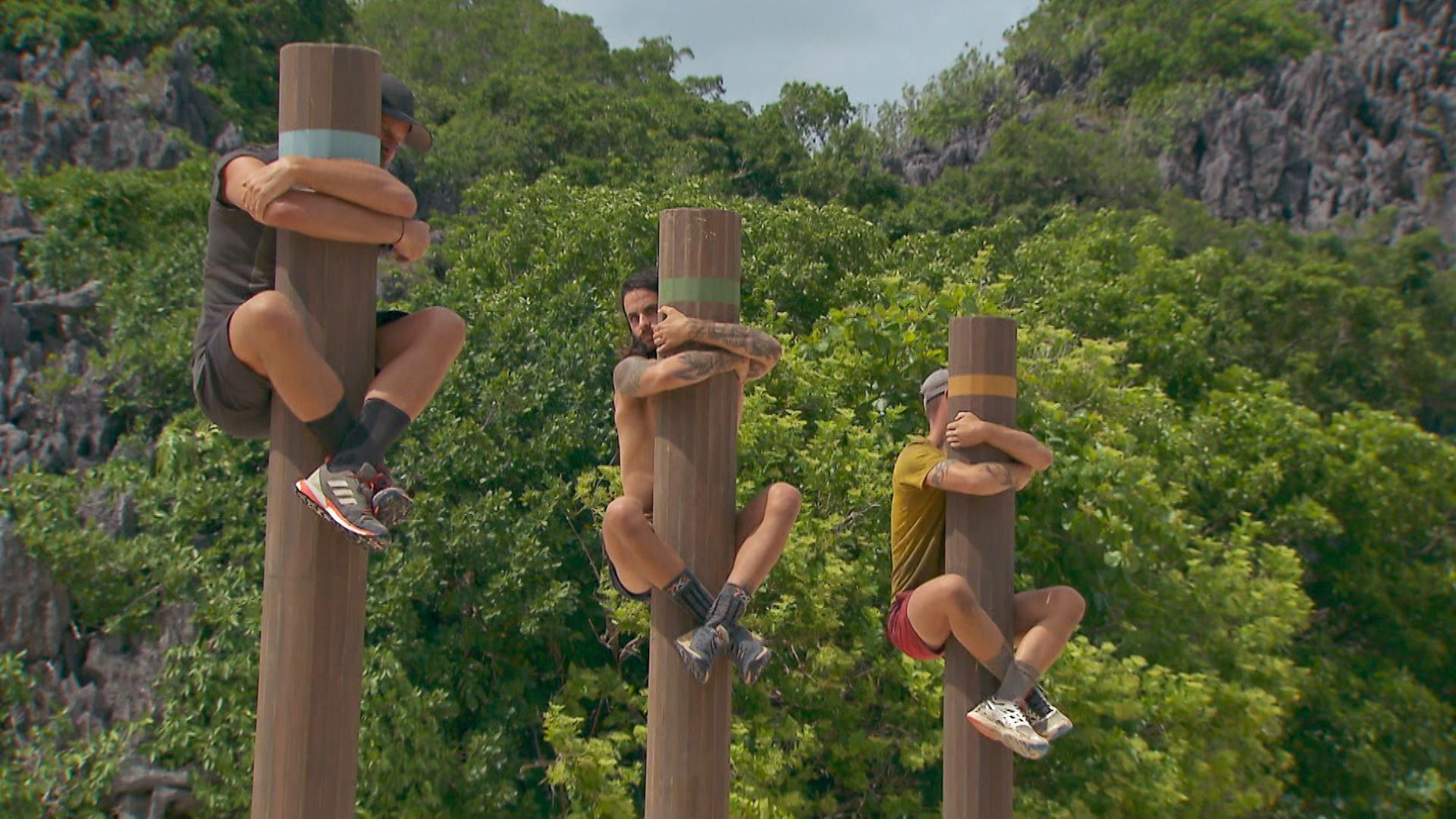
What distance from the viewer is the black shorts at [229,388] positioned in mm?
3605

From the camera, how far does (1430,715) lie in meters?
16.9

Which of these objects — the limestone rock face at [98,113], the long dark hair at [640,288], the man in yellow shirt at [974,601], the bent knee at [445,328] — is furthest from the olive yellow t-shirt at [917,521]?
the limestone rock face at [98,113]

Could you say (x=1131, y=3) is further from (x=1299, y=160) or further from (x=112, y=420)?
(x=112, y=420)

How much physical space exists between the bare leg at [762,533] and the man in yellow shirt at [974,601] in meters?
0.82

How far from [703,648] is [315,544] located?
1181 mm

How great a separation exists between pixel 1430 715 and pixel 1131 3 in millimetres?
39009

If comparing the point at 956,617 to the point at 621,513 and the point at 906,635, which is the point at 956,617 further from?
the point at 621,513

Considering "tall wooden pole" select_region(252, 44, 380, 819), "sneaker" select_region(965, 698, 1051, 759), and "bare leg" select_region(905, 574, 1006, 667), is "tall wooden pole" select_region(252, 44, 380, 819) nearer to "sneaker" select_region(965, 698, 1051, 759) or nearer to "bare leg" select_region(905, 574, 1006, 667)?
"bare leg" select_region(905, 574, 1006, 667)

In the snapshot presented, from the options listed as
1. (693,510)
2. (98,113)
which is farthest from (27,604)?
(98,113)

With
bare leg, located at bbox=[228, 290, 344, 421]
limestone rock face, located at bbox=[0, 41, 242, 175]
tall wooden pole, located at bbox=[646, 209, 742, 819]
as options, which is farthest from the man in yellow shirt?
limestone rock face, located at bbox=[0, 41, 242, 175]

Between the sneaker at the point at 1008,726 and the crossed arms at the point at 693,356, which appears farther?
the sneaker at the point at 1008,726

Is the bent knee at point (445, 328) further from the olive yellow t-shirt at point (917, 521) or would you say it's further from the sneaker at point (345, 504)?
the olive yellow t-shirt at point (917, 521)

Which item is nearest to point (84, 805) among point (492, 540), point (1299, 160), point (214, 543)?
point (214, 543)

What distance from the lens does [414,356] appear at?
12.1ft
